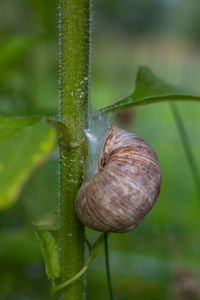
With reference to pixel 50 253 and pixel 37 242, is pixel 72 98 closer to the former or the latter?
pixel 50 253

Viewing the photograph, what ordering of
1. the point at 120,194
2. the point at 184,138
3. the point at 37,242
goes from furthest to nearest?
the point at 37,242
the point at 184,138
the point at 120,194

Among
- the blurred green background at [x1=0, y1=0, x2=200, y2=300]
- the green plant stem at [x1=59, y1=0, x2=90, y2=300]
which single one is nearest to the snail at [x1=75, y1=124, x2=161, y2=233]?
the green plant stem at [x1=59, y1=0, x2=90, y2=300]

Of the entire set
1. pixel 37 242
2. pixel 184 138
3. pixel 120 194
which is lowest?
pixel 37 242

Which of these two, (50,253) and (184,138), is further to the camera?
(184,138)

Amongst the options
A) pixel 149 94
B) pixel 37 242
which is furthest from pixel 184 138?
pixel 37 242

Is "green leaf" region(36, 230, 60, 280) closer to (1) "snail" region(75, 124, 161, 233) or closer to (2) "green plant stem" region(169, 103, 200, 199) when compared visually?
(1) "snail" region(75, 124, 161, 233)

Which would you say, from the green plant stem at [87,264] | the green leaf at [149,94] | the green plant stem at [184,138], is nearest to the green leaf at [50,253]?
the green plant stem at [87,264]

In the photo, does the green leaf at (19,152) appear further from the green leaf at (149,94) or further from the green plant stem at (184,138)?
the green plant stem at (184,138)
